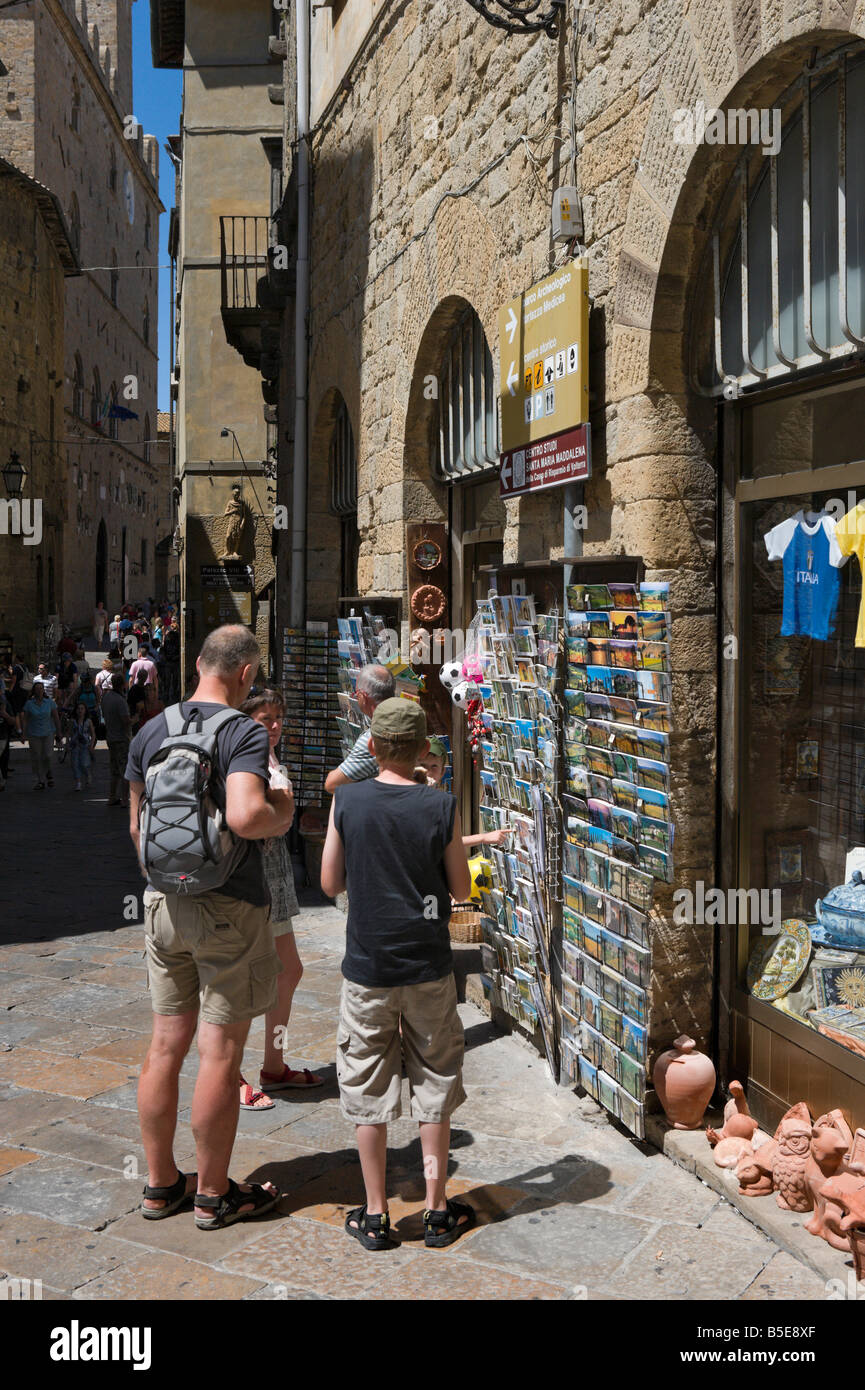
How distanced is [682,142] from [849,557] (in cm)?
155

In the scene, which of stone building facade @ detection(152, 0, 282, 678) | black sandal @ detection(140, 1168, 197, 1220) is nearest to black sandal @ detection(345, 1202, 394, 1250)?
black sandal @ detection(140, 1168, 197, 1220)

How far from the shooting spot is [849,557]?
13.0 feet

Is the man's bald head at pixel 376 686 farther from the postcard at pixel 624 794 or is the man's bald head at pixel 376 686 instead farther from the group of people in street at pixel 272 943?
the group of people in street at pixel 272 943

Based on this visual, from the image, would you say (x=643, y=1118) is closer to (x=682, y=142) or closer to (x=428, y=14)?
(x=682, y=142)

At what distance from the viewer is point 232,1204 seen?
3.96m

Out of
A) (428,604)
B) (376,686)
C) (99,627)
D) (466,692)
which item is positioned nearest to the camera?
(376,686)

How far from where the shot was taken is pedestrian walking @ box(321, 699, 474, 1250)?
378 centimetres

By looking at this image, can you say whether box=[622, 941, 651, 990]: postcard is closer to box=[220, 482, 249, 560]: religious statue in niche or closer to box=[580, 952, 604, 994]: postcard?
box=[580, 952, 604, 994]: postcard

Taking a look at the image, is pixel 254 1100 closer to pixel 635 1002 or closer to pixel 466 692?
pixel 635 1002

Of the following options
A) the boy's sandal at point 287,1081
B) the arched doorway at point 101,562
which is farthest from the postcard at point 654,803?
the arched doorway at point 101,562

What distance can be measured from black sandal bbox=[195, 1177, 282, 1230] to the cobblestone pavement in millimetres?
36

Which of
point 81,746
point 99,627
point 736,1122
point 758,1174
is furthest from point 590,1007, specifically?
point 99,627

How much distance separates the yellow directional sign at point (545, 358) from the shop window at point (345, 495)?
4.39 meters

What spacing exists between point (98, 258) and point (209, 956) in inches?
1880
